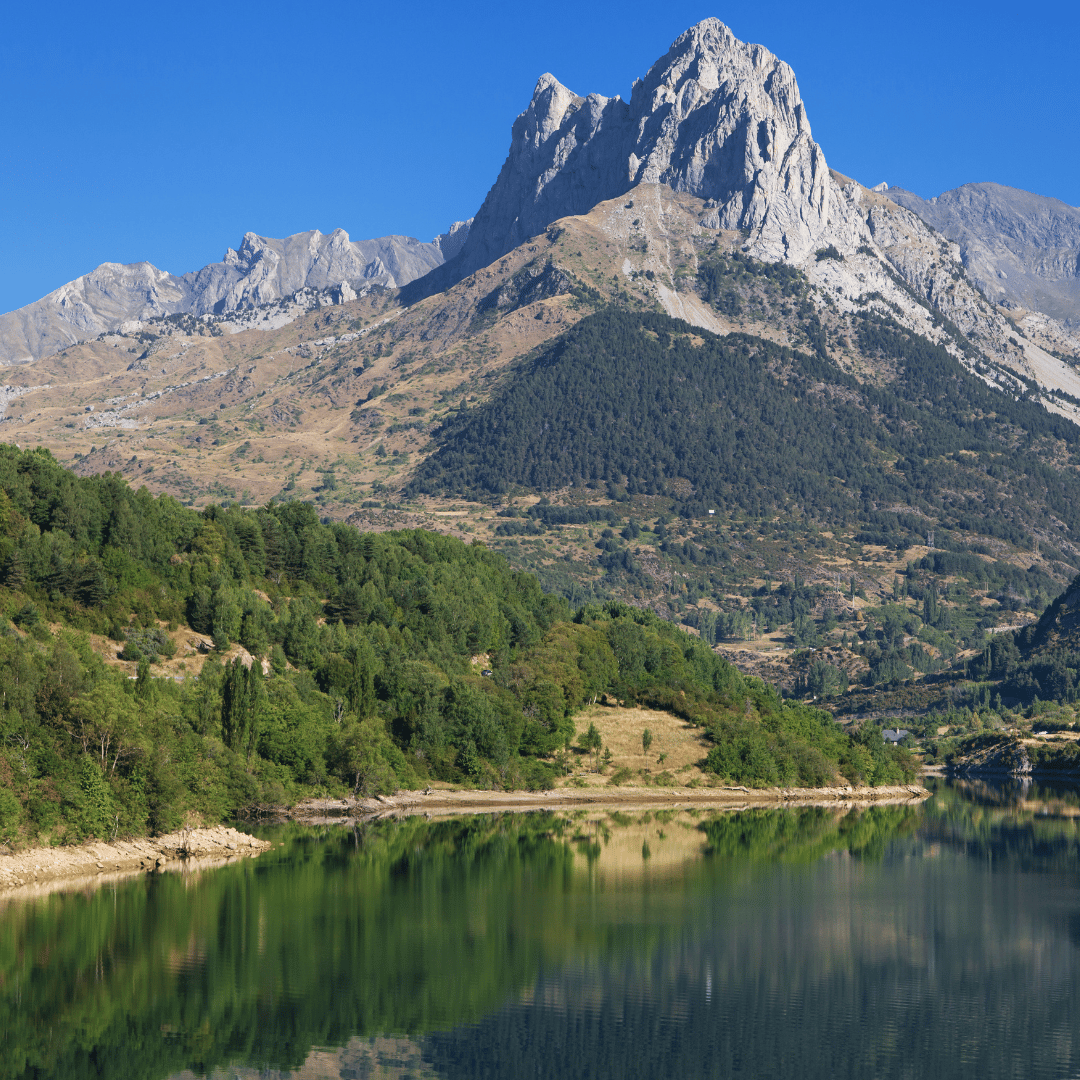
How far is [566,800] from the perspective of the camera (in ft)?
532

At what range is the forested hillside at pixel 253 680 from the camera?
104375 mm

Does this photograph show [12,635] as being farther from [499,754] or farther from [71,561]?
[499,754]

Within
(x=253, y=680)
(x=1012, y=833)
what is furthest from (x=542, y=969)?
(x=1012, y=833)

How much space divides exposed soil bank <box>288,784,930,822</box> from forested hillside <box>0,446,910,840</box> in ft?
6.99

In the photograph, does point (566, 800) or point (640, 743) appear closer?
point (566, 800)

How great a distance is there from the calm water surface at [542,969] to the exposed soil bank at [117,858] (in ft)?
11.8

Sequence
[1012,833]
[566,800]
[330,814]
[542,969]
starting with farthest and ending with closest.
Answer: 1. [566,800]
2. [1012,833]
3. [330,814]
4. [542,969]

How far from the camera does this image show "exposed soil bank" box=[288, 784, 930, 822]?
141 meters

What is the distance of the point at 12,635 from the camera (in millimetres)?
122750

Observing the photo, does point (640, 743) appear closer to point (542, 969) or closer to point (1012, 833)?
point (1012, 833)

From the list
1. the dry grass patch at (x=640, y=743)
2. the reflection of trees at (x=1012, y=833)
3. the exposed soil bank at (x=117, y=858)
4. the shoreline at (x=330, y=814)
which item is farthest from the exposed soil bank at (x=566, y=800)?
the exposed soil bank at (x=117, y=858)

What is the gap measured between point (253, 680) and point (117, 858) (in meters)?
29.3

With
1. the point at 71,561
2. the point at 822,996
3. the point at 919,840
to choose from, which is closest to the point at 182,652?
the point at 71,561

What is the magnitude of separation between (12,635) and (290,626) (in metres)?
41.6
